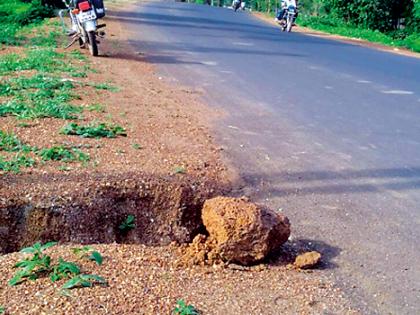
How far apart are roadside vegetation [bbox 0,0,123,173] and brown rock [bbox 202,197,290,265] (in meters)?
1.61

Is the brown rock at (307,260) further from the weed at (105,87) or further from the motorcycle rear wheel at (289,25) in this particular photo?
the motorcycle rear wheel at (289,25)

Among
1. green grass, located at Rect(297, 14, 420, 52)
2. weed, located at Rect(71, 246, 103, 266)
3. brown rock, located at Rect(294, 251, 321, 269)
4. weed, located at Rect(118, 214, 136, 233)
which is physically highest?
weed, located at Rect(71, 246, 103, 266)

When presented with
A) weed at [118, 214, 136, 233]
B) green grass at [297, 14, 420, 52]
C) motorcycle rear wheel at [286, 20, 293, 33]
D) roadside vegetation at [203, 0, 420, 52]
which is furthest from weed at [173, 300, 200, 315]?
roadside vegetation at [203, 0, 420, 52]

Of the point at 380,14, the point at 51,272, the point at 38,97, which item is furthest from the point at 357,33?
the point at 51,272

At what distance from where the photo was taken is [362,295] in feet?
9.81

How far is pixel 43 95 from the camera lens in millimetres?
6559

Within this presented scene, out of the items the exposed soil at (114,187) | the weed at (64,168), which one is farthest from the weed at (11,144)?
the weed at (64,168)

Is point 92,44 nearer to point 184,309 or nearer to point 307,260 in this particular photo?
point 307,260

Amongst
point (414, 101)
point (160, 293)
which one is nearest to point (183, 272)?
point (160, 293)

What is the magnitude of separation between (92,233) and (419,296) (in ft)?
6.99

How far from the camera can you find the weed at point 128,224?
4066 millimetres

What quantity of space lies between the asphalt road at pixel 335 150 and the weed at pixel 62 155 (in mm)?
1332

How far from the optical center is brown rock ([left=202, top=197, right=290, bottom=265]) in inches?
128

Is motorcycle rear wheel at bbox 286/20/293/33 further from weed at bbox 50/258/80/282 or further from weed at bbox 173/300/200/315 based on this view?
weed at bbox 173/300/200/315
